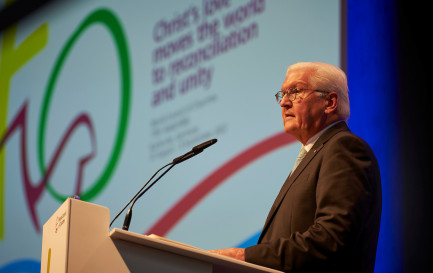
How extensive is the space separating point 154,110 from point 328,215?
238cm

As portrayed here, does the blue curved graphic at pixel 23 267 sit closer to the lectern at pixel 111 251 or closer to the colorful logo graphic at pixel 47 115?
the colorful logo graphic at pixel 47 115

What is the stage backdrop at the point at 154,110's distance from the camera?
3533 mm

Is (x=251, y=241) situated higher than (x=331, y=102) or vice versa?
(x=331, y=102)

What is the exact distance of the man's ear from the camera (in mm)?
2498

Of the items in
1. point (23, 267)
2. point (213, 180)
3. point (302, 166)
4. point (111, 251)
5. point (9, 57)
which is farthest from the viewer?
point (9, 57)

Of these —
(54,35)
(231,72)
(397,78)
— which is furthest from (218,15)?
(54,35)

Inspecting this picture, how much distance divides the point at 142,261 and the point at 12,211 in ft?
12.0

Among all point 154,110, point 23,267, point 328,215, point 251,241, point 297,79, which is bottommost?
point 23,267

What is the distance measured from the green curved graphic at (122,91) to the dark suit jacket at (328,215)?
2.28 meters

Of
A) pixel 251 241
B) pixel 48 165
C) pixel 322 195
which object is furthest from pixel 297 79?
pixel 48 165

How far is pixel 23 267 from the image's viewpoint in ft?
15.8

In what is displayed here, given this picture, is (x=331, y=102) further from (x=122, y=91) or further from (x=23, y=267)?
(x=23, y=267)

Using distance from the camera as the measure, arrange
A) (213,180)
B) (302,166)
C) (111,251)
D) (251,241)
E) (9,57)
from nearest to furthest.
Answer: (111,251), (302,166), (251,241), (213,180), (9,57)

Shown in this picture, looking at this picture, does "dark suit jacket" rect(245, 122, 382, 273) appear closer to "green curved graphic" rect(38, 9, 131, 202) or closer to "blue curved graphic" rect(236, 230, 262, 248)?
"blue curved graphic" rect(236, 230, 262, 248)
